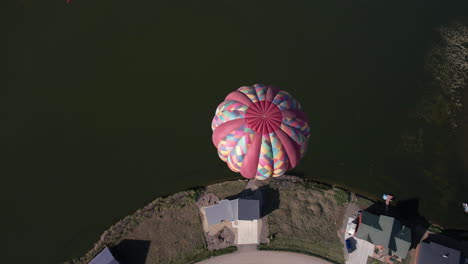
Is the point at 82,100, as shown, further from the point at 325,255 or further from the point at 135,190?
the point at 325,255

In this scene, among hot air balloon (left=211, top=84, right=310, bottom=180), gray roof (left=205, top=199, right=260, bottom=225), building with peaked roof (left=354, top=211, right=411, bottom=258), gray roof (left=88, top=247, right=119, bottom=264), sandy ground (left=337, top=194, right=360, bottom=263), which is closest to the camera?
hot air balloon (left=211, top=84, right=310, bottom=180)

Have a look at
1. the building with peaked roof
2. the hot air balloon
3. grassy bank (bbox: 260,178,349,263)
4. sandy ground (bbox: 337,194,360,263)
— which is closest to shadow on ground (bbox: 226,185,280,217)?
grassy bank (bbox: 260,178,349,263)

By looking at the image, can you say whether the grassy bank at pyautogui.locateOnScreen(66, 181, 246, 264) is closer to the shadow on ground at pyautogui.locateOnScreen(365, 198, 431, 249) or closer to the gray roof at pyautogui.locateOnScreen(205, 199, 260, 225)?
the gray roof at pyautogui.locateOnScreen(205, 199, 260, 225)

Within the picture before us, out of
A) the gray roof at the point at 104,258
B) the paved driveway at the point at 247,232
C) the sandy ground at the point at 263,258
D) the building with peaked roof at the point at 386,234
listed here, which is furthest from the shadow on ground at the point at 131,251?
the building with peaked roof at the point at 386,234

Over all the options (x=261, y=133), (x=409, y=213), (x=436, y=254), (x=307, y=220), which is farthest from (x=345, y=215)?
(x=261, y=133)

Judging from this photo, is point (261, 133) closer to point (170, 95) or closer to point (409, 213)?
point (170, 95)
